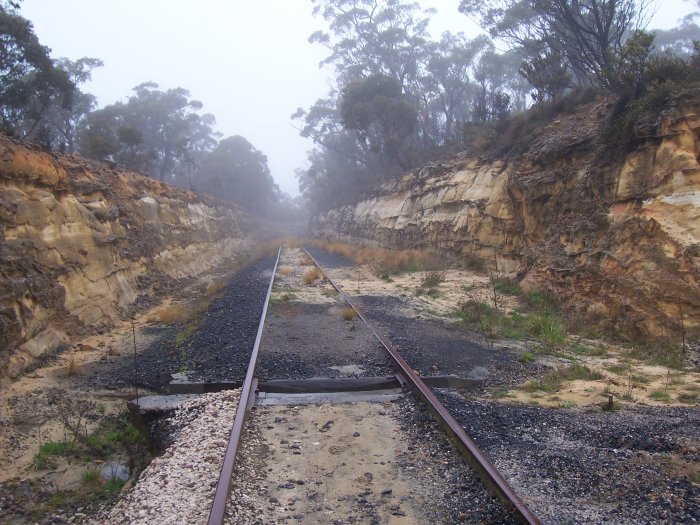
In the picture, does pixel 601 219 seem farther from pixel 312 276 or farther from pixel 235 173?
pixel 235 173

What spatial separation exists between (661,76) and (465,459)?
9707 mm

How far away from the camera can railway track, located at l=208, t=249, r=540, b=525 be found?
3.42 metres

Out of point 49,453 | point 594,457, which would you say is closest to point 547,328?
point 594,457

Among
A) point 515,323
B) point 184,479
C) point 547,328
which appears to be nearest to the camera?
point 184,479

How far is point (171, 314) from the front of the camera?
11508mm

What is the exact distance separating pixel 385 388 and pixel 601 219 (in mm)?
6579

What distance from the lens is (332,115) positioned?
47969 millimetres

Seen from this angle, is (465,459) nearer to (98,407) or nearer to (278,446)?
(278,446)

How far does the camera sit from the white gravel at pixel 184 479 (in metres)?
3.65

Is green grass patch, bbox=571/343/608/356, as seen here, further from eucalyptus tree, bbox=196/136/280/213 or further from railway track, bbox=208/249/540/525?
eucalyptus tree, bbox=196/136/280/213

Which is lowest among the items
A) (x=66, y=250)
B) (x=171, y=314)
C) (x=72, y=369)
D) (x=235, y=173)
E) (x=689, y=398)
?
(x=72, y=369)

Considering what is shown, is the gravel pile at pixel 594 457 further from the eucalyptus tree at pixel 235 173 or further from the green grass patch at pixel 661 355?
the eucalyptus tree at pixel 235 173

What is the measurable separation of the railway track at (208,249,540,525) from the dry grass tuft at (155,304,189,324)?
3520 mm

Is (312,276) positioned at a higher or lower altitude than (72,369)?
higher
